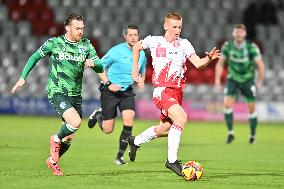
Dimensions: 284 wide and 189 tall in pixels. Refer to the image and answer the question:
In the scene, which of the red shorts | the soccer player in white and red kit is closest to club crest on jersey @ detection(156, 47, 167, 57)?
the soccer player in white and red kit

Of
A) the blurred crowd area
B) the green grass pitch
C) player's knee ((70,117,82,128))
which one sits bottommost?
the green grass pitch

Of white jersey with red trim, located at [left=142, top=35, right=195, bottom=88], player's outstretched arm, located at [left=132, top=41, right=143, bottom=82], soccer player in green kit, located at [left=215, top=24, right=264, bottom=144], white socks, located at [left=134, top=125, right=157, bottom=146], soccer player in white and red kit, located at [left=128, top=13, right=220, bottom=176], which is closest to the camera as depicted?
soccer player in white and red kit, located at [left=128, top=13, right=220, bottom=176]

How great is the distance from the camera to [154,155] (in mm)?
15508

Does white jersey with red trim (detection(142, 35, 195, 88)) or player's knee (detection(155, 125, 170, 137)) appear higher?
→ white jersey with red trim (detection(142, 35, 195, 88))

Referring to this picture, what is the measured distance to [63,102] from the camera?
11414 mm

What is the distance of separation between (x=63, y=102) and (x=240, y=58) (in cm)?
899

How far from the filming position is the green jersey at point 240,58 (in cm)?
1962

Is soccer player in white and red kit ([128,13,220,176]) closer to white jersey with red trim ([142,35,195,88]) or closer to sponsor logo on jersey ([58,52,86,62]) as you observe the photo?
white jersey with red trim ([142,35,195,88])

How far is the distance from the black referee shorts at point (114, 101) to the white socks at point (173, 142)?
2.89 m

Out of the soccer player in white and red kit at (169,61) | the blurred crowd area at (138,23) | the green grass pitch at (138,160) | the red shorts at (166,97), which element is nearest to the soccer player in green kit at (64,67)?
the green grass pitch at (138,160)

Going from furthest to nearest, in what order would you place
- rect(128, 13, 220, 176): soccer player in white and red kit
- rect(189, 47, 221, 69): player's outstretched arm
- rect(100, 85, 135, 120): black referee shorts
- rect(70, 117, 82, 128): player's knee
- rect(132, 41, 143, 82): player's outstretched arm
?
rect(100, 85, 135, 120): black referee shorts < rect(132, 41, 143, 82): player's outstretched arm < rect(128, 13, 220, 176): soccer player in white and red kit < rect(70, 117, 82, 128): player's knee < rect(189, 47, 221, 69): player's outstretched arm

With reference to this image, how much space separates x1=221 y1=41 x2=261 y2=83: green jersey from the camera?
1962 centimetres

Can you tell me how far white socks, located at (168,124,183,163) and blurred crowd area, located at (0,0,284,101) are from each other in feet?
61.1

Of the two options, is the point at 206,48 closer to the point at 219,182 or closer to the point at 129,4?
the point at 129,4
